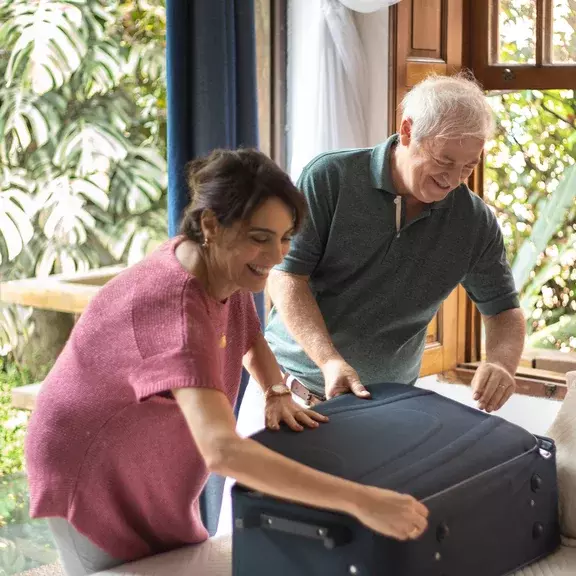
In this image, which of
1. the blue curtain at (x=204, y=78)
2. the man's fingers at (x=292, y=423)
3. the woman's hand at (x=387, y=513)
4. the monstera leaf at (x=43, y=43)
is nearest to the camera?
the woman's hand at (x=387, y=513)

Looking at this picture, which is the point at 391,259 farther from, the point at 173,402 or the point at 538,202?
the point at 538,202

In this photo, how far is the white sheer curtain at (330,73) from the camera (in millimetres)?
3258

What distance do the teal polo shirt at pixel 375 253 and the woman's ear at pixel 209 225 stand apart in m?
0.56

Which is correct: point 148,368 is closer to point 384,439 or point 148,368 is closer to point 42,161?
point 384,439

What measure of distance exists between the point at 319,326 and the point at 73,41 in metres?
1.86

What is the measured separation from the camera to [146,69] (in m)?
3.49

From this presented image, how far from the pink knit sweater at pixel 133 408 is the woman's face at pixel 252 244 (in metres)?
0.06

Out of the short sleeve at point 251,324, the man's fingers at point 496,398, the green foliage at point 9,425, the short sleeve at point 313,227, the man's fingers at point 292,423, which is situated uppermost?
the short sleeve at point 313,227

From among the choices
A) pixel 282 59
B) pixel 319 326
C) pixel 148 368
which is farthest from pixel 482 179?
pixel 148 368

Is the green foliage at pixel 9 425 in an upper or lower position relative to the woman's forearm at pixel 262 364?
lower

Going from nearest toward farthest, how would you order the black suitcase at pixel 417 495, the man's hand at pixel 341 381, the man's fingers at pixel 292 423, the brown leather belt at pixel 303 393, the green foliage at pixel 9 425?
the black suitcase at pixel 417 495 → the man's fingers at pixel 292 423 → the man's hand at pixel 341 381 → the brown leather belt at pixel 303 393 → the green foliage at pixel 9 425

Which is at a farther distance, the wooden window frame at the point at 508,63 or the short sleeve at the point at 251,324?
the wooden window frame at the point at 508,63

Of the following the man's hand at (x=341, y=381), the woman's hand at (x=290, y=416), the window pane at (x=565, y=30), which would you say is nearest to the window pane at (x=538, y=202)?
the window pane at (x=565, y=30)

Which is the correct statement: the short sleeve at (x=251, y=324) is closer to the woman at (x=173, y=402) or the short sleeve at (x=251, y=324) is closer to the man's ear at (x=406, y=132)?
the woman at (x=173, y=402)
